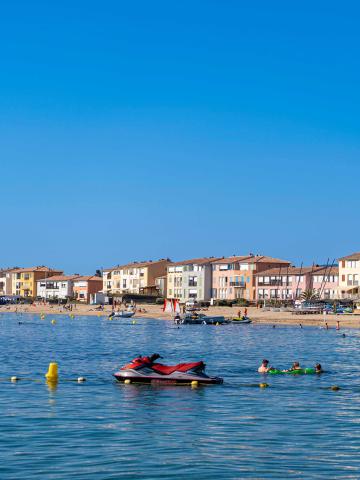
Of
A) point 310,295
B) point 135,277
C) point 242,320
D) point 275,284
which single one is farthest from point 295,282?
point 135,277

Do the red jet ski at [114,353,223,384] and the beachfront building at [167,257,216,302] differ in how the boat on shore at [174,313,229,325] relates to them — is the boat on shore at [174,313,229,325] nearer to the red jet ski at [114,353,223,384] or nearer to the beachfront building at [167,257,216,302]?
the beachfront building at [167,257,216,302]

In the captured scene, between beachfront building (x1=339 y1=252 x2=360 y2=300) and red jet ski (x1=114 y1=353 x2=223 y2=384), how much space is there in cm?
10621

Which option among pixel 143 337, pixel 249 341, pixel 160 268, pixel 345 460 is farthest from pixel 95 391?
pixel 160 268

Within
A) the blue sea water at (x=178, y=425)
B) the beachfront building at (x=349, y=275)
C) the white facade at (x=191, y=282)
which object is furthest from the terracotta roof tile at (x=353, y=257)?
the blue sea water at (x=178, y=425)

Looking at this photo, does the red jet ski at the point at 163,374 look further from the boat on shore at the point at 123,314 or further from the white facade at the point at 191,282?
the white facade at the point at 191,282

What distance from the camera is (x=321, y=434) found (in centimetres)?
2483

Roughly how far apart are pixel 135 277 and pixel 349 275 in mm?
60174

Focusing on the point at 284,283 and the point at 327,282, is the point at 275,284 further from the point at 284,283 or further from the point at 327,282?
the point at 327,282

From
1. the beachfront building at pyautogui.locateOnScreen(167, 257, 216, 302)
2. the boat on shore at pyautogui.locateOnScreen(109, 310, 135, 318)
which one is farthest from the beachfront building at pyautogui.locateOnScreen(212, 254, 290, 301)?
the boat on shore at pyautogui.locateOnScreen(109, 310, 135, 318)

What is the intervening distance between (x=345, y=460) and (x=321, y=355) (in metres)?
38.8

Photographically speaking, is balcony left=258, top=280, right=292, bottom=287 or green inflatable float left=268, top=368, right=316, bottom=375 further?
balcony left=258, top=280, right=292, bottom=287

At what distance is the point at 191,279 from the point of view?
558ft

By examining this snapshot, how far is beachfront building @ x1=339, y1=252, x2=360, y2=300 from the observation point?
14088 centimetres

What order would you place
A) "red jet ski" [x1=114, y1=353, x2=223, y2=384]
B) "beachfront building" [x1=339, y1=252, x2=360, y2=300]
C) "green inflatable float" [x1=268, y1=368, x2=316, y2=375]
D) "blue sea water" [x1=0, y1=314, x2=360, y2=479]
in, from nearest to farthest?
"blue sea water" [x1=0, y1=314, x2=360, y2=479] < "red jet ski" [x1=114, y1=353, x2=223, y2=384] < "green inflatable float" [x1=268, y1=368, x2=316, y2=375] < "beachfront building" [x1=339, y1=252, x2=360, y2=300]
